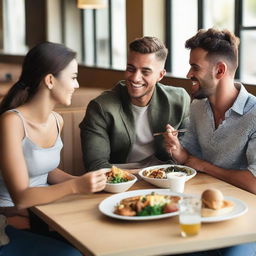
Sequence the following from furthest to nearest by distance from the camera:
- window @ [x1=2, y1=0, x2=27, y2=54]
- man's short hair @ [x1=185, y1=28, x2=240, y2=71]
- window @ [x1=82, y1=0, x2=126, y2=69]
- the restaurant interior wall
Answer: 1. window @ [x1=2, y1=0, x2=27, y2=54]
2. window @ [x1=82, y1=0, x2=126, y2=69]
3. the restaurant interior wall
4. man's short hair @ [x1=185, y1=28, x2=240, y2=71]

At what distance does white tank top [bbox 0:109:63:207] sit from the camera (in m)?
2.21

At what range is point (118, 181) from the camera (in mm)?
2193

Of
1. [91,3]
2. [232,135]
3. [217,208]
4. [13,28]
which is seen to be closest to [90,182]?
[217,208]

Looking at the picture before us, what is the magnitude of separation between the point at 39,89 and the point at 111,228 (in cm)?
76

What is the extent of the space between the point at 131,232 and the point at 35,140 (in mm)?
695

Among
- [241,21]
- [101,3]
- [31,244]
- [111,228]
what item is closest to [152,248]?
[111,228]

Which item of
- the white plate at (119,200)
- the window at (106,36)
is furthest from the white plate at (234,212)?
the window at (106,36)

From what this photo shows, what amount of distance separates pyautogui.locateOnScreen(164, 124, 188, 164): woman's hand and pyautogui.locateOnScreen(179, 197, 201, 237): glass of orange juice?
86 centimetres

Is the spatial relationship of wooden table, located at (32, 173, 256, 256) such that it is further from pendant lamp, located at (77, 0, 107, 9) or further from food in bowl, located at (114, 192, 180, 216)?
pendant lamp, located at (77, 0, 107, 9)

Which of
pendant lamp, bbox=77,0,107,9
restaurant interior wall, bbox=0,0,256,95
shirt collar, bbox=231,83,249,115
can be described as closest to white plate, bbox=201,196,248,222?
shirt collar, bbox=231,83,249,115

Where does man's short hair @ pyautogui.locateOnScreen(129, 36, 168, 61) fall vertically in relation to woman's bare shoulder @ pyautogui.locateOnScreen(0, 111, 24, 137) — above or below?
above

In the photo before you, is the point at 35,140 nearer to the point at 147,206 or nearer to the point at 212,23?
the point at 147,206

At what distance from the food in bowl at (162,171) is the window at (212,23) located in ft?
6.17

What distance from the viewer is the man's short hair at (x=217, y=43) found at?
2621mm
